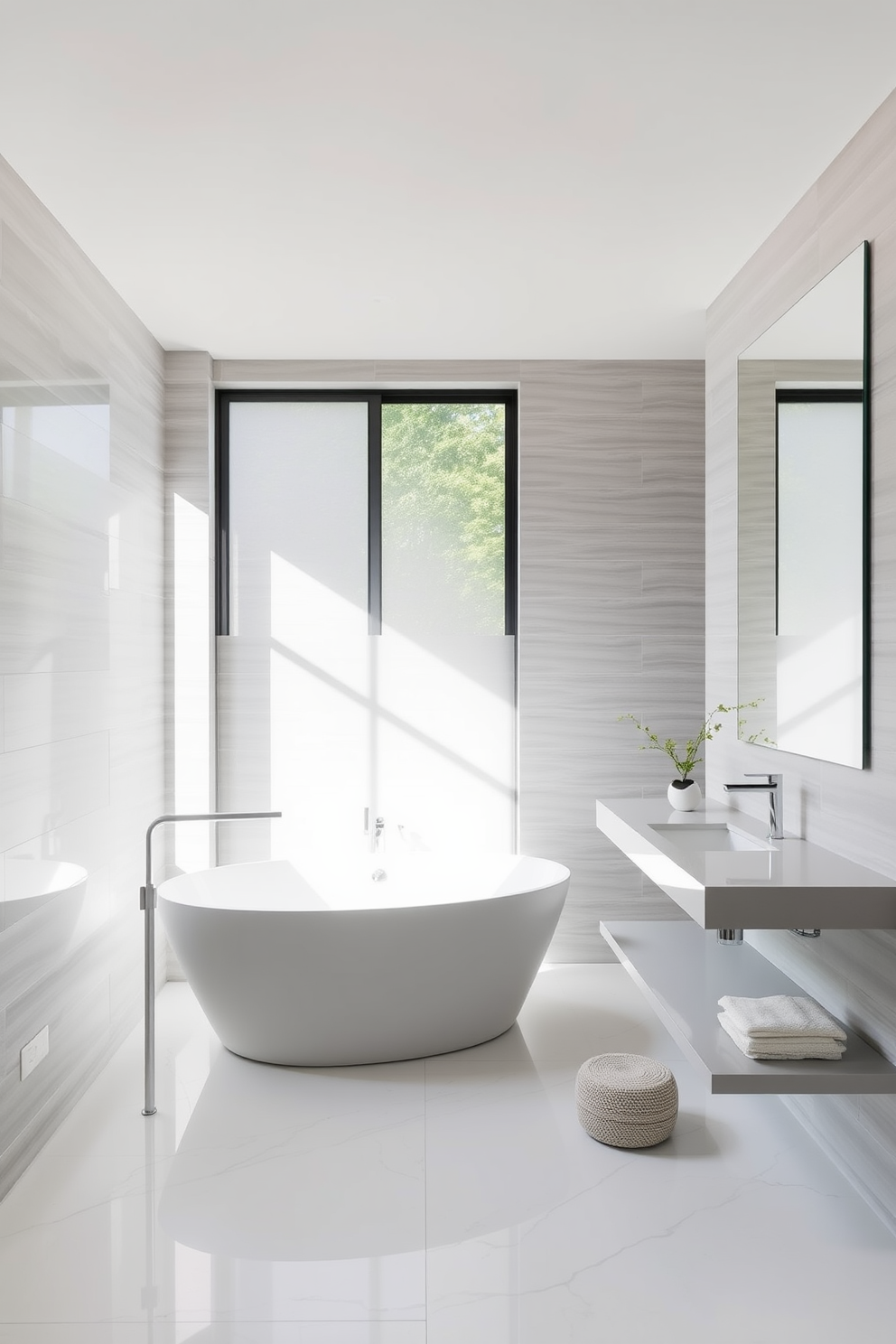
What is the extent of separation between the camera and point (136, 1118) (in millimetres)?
3049

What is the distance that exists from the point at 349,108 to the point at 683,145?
894mm

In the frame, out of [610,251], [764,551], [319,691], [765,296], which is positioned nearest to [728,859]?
[764,551]

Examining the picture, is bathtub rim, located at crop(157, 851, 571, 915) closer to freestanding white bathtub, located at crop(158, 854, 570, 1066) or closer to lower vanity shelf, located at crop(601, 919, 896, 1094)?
freestanding white bathtub, located at crop(158, 854, 570, 1066)

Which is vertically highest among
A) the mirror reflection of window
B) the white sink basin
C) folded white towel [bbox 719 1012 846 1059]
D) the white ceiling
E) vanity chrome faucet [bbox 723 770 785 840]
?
the white ceiling

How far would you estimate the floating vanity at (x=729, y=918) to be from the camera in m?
2.17

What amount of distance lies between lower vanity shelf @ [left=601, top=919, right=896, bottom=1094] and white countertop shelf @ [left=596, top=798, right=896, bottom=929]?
340 mm

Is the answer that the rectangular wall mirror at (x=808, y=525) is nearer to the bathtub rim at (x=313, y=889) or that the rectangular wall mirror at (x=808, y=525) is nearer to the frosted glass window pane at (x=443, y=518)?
the bathtub rim at (x=313, y=889)

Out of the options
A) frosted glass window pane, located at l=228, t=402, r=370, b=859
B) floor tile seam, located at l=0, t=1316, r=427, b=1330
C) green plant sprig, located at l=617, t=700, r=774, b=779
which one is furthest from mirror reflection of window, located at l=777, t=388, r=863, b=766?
frosted glass window pane, located at l=228, t=402, r=370, b=859

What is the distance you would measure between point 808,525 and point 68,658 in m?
2.31

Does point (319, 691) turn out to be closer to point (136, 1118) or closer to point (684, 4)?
point (136, 1118)

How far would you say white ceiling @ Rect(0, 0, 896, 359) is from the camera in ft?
6.89

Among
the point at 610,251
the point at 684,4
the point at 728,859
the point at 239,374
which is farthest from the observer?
the point at 239,374

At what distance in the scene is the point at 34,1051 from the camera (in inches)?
111

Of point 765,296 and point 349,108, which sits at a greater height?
point 349,108
